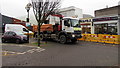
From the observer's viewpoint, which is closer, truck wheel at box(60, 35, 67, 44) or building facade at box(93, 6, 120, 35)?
truck wheel at box(60, 35, 67, 44)

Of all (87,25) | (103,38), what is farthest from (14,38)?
(87,25)

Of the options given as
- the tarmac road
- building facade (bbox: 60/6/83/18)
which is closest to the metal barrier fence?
the tarmac road

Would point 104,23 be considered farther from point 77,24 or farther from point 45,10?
point 45,10

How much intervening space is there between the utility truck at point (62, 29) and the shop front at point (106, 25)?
24.6 ft

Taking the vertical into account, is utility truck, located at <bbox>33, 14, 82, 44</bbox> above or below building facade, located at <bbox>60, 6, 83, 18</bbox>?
below

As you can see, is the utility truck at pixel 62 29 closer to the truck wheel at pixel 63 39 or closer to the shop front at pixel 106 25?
the truck wheel at pixel 63 39

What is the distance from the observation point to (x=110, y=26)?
16.9 m

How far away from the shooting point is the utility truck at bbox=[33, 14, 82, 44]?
1162 cm

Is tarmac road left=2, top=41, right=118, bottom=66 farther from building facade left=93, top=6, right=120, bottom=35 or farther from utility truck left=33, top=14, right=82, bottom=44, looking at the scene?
building facade left=93, top=6, right=120, bottom=35

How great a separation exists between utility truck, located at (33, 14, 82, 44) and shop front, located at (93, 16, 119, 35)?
24.6 ft

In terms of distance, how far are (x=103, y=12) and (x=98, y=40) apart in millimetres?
14225

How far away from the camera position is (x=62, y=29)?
490 inches

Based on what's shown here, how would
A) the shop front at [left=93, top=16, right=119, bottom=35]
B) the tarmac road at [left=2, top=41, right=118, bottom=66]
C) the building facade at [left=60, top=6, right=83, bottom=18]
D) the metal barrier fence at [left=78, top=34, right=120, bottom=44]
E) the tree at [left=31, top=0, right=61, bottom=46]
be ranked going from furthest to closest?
the building facade at [left=60, top=6, right=83, bottom=18]
the shop front at [left=93, top=16, right=119, bottom=35]
the metal barrier fence at [left=78, top=34, right=120, bottom=44]
the tree at [left=31, top=0, right=61, bottom=46]
the tarmac road at [left=2, top=41, right=118, bottom=66]

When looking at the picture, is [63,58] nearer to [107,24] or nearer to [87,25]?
[107,24]
